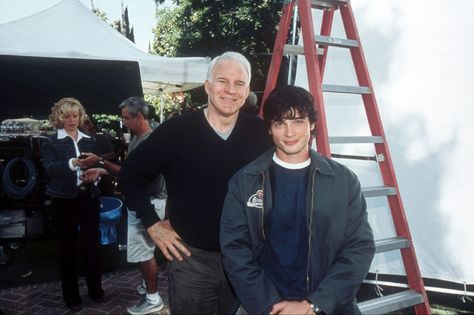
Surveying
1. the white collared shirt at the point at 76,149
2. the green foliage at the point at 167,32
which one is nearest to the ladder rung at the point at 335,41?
the white collared shirt at the point at 76,149

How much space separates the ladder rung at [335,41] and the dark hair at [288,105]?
1043 millimetres

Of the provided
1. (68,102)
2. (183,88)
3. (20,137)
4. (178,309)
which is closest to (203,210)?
(178,309)

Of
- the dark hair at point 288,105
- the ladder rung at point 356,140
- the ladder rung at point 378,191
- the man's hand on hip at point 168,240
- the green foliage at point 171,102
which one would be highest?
the green foliage at point 171,102

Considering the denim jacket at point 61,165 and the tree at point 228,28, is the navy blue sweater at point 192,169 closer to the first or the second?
the denim jacket at point 61,165

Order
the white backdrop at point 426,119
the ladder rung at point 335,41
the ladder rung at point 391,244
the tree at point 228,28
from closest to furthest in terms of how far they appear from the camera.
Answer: the ladder rung at point 391,244, the ladder rung at point 335,41, the white backdrop at point 426,119, the tree at point 228,28

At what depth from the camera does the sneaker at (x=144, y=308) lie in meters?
4.28

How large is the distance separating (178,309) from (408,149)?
333 cm

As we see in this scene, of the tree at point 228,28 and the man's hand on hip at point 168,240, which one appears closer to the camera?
the man's hand on hip at point 168,240

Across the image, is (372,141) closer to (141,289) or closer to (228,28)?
(141,289)

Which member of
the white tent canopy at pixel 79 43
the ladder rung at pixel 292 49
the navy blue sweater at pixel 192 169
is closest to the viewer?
the navy blue sweater at pixel 192 169

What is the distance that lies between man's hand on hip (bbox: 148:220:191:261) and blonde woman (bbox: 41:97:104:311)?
218 centimetres

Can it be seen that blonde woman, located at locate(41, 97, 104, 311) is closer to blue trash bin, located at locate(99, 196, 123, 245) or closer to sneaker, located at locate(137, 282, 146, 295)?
sneaker, located at locate(137, 282, 146, 295)

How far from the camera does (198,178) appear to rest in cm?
230

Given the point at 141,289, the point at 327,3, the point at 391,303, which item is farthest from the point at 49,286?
the point at 327,3
